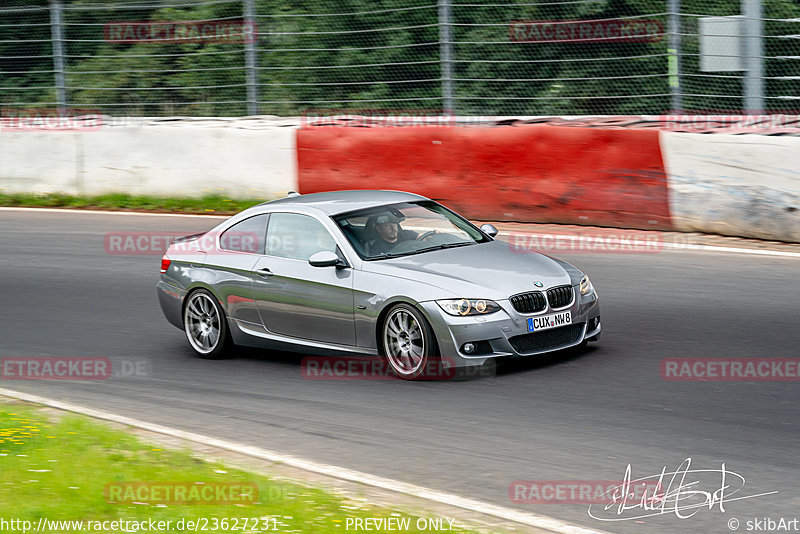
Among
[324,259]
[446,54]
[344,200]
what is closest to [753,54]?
[446,54]

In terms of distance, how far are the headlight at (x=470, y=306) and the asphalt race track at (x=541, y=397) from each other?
564 mm

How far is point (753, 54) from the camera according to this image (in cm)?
1395

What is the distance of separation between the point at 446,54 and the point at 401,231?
739 centimetres

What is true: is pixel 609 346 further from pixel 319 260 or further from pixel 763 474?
pixel 763 474

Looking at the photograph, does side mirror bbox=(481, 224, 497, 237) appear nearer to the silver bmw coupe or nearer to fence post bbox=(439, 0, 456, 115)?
the silver bmw coupe

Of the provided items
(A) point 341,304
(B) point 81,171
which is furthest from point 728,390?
(B) point 81,171

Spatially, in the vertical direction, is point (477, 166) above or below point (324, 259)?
above

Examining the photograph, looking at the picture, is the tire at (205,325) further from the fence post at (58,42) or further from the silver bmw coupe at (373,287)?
the fence post at (58,42)

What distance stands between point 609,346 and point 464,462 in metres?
3.00
